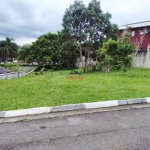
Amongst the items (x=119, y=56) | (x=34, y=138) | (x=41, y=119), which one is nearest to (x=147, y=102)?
(x=41, y=119)

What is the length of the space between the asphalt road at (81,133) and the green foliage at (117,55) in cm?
645

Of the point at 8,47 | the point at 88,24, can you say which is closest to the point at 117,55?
the point at 88,24

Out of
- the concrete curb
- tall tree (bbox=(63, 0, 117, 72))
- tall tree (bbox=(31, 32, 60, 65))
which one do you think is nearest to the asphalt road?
the concrete curb

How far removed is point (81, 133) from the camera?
7.00 feet

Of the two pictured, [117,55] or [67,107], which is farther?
[117,55]

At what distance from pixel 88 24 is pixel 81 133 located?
11.9m

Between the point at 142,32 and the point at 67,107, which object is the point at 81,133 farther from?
the point at 142,32

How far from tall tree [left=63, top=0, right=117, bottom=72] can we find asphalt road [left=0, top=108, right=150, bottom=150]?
10.3m

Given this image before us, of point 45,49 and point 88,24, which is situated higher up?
point 88,24

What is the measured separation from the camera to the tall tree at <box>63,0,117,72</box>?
12.1 m

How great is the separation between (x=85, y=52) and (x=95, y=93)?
9909 millimetres

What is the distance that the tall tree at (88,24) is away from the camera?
12.1 meters

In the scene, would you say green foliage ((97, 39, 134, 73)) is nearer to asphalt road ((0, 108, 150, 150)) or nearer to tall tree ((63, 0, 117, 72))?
tall tree ((63, 0, 117, 72))

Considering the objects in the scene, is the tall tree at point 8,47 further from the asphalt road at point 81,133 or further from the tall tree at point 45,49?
the asphalt road at point 81,133
